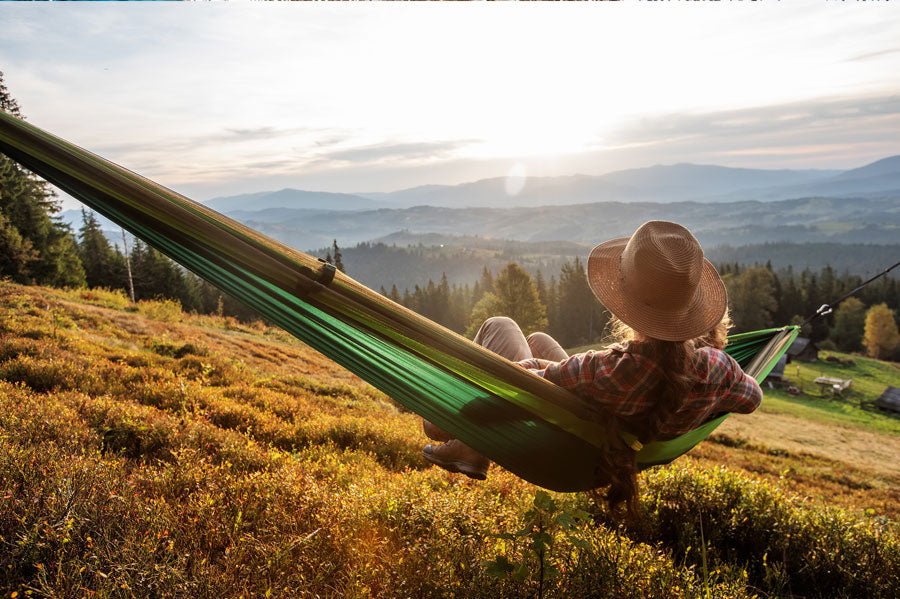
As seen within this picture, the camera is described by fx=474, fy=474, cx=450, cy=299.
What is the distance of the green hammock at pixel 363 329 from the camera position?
181 cm

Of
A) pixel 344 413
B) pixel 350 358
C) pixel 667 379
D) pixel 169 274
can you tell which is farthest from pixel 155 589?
pixel 169 274

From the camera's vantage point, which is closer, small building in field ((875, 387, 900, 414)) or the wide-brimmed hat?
the wide-brimmed hat

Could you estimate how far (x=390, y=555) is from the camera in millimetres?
2229

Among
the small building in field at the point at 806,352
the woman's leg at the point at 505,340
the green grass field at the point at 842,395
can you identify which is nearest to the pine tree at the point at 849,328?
the green grass field at the point at 842,395

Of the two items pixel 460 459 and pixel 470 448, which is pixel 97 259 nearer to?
pixel 460 459

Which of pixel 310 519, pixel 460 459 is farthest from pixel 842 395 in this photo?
pixel 310 519

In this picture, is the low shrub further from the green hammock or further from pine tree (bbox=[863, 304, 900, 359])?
pine tree (bbox=[863, 304, 900, 359])

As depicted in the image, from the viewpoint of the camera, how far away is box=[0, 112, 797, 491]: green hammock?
1.81m

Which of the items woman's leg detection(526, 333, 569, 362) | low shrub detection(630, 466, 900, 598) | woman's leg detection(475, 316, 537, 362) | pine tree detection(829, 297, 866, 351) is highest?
woman's leg detection(475, 316, 537, 362)

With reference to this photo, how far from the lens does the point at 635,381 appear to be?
1956mm

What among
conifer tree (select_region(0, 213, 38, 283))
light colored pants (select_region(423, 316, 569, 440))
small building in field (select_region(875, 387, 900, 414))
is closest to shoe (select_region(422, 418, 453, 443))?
light colored pants (select_region(423, 316, 569, 440))

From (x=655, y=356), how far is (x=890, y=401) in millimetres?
46230

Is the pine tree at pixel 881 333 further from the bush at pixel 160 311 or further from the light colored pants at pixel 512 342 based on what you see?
the light colored pants at pixel 512 342

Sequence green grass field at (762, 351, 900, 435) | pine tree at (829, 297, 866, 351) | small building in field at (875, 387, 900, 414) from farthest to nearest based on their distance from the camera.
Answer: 1. pine tree at (829, 297, 866, 351)
2. small building in field at (875, 387, 900, 414)
3. green grass field at (762, 351, 900, 435)
